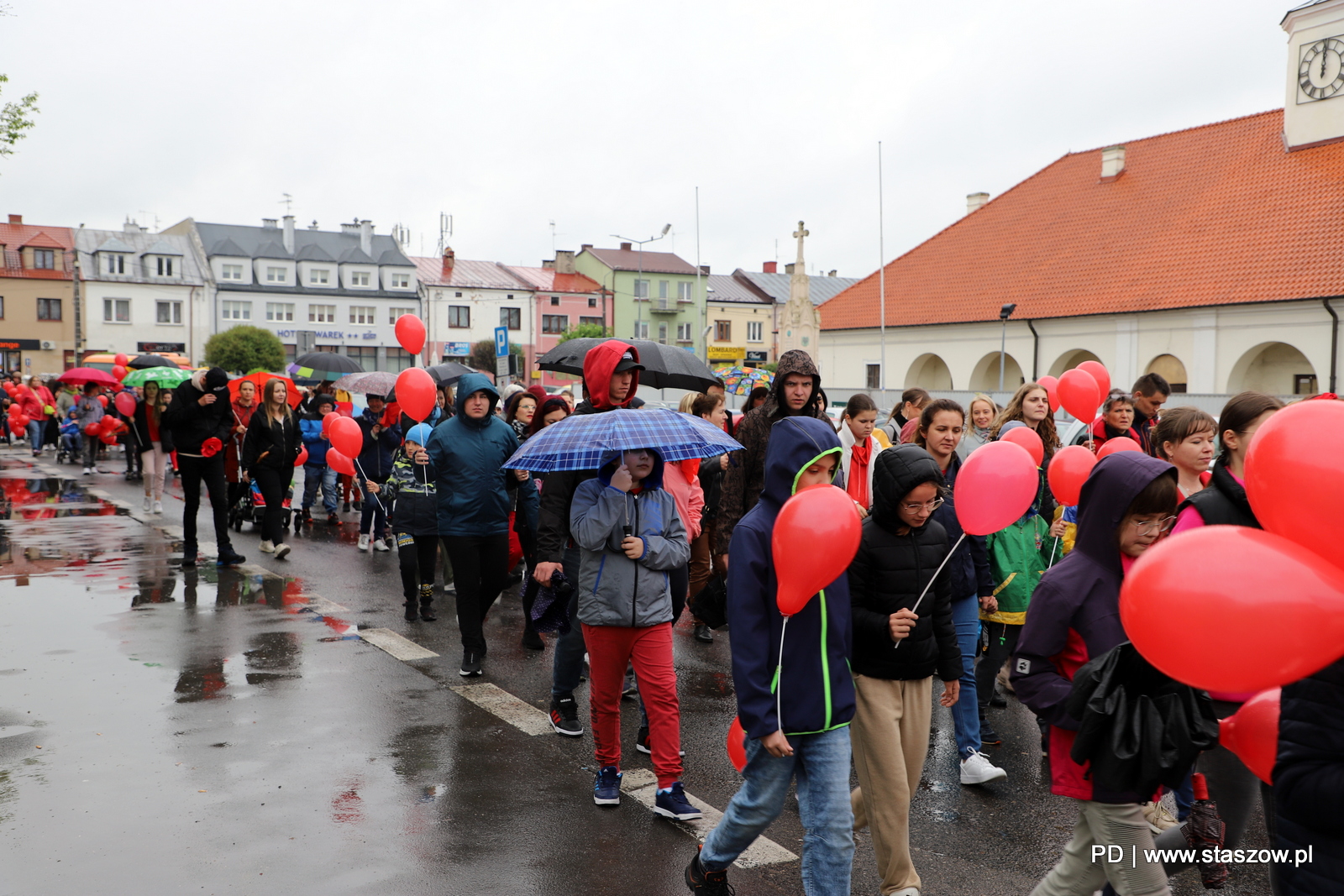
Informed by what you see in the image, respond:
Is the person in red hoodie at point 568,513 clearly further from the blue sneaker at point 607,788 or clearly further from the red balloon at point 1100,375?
the red balloon at point 1100,375

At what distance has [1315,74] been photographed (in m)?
32.4

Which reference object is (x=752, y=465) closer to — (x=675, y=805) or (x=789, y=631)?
(x=675, y=805)

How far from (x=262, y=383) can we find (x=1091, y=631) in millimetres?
12232

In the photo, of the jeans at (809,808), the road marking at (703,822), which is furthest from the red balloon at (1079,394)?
the jeans at (809,808)

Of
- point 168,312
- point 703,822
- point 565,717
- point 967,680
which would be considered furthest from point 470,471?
point 168,312

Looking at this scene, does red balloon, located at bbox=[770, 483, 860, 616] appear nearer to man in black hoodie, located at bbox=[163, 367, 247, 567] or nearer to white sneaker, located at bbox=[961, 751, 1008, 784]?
white sneaker, located at bbox=[961, 751, 1008, 784]

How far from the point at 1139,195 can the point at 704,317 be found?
45060 mm

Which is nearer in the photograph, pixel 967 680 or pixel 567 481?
pixel 967 680

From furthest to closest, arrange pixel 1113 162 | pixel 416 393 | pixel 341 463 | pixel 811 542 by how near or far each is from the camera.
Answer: pixel 1113 162 < pixel 341 463 < pixel 416 393 < pixel 811 542

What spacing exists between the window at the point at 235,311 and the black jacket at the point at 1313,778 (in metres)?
73.0

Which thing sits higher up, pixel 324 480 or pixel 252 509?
pixel 324 480

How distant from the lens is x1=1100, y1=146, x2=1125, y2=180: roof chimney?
127ft

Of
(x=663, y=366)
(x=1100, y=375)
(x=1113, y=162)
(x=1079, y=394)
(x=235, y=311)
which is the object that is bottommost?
(x=1079, y=394)

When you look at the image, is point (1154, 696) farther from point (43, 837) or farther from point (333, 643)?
point (333, 643)
